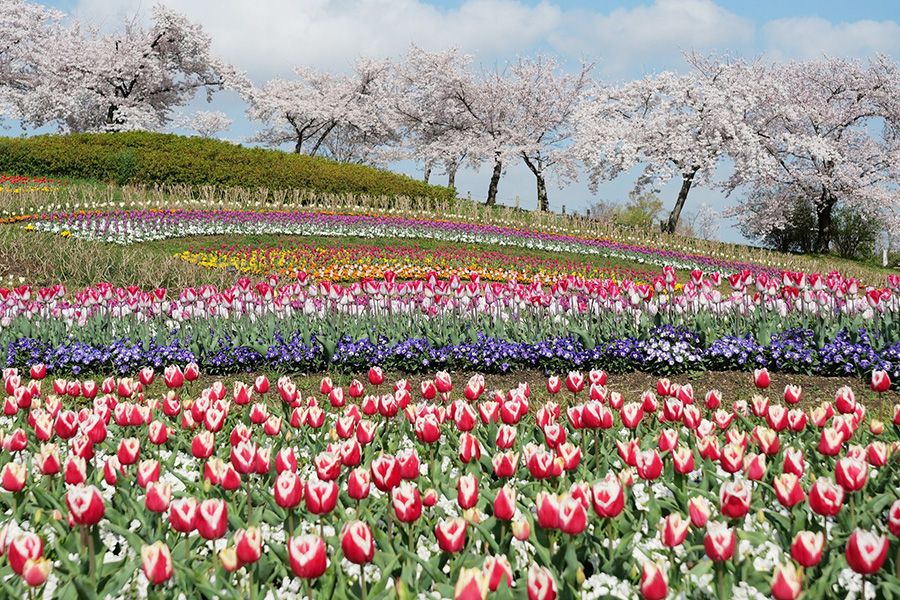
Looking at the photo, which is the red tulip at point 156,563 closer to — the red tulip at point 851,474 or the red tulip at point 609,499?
the red tulip at point 609,499

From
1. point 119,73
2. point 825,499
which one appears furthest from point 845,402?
point 119,73

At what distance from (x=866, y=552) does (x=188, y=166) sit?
22657 mm

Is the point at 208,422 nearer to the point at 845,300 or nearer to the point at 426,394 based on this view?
the point at 426,394

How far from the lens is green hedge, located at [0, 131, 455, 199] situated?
2167 cm

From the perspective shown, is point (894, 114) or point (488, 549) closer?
point (488, 549)

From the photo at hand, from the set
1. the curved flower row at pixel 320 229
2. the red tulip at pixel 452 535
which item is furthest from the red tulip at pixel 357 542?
the curved flower row at pixel 320 229

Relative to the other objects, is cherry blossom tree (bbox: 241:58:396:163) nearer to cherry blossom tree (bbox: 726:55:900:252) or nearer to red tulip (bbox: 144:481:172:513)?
cherry blossom tree (bbox: 726:55:900:252)

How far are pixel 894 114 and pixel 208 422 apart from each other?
3217cm

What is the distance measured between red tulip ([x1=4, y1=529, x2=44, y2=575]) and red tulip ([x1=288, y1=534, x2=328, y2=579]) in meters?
0.81

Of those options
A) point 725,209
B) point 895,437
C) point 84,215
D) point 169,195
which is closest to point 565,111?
point 725,209

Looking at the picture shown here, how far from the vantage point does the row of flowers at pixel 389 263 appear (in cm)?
1261

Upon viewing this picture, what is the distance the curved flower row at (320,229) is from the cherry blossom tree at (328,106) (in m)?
17.6

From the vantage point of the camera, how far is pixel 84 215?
15.5 m

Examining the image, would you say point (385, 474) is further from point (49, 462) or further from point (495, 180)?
point (495, 180)
